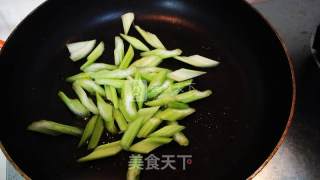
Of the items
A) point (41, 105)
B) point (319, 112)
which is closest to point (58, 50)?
point (41, 105)

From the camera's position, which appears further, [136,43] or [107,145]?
[136,43]

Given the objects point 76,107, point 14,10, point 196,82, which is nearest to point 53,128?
point 76,107

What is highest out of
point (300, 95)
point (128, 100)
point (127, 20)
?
point (127, 20)

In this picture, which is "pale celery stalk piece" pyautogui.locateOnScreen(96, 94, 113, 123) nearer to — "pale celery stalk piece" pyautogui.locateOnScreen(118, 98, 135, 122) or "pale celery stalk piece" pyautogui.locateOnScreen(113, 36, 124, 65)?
"pale celery stalk piece" pyautogui.locateOnScreen(118, 98, 135, 122)

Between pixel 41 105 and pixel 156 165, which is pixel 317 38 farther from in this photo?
pixel 41 105

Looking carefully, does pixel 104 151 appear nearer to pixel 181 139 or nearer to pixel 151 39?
pixel 181 139

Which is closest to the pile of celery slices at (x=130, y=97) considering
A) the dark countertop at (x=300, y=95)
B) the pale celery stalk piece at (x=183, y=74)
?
the pale celery stalk piece at (x=183, y=74)

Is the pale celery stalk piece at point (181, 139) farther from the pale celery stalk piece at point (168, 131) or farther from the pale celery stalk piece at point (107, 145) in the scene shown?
the pale celery stalk piece at point (107, 145)
